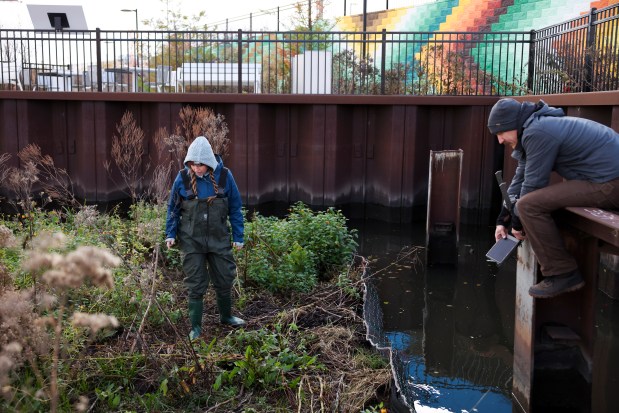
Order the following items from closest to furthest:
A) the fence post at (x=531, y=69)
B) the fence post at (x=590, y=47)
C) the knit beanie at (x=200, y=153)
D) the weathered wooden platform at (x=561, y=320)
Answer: the weathered wooden platform at (x=561, y=320)
the knit beanie at (x=200, y=153)
the fence post at (x=590, y=47)
the fence post at (x=531, y=69)

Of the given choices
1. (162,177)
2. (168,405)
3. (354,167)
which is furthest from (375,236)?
(168,405)

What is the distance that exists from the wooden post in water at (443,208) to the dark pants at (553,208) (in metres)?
5.11

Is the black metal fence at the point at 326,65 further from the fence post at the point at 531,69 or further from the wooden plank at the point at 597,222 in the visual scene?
the wooden plank at the point at 597,222

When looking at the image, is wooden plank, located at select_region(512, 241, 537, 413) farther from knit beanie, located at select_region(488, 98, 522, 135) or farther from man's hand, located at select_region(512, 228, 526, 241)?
knit beanie, located at select_region(488, 98, 522, 135)

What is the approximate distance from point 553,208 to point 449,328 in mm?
3325

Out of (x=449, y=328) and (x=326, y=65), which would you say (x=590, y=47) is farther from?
(x=326, y=65)

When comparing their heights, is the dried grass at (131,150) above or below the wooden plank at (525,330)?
above

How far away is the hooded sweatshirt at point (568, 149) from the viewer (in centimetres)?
502

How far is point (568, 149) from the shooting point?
508cm

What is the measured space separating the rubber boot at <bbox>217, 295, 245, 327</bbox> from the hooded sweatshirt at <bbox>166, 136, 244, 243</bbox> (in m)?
0.53

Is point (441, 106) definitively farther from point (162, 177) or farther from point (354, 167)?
point (162, 177)

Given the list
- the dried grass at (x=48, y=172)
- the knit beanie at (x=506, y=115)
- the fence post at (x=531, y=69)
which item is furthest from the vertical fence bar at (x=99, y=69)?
the knit beanie at (x=506, y=115)

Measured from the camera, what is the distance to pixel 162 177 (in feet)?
30.1

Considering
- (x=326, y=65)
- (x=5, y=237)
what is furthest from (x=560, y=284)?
(x=326, y=65)
